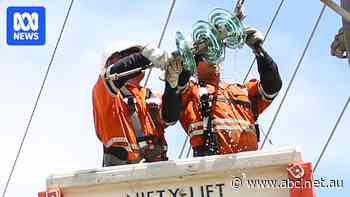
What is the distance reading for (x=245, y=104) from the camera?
4504 millimetres

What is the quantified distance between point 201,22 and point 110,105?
0.79m

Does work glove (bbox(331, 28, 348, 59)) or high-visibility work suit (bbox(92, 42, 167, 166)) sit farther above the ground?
work glove (bbox(331, 28, 348, 59))

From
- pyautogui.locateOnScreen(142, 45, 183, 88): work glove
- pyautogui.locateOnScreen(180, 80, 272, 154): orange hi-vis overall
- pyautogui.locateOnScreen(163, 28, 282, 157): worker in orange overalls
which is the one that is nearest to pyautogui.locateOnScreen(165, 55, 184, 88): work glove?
pyautogui.locateOnScreen(142, 45, 183, 88): work glove

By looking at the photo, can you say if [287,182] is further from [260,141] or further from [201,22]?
[260,141]

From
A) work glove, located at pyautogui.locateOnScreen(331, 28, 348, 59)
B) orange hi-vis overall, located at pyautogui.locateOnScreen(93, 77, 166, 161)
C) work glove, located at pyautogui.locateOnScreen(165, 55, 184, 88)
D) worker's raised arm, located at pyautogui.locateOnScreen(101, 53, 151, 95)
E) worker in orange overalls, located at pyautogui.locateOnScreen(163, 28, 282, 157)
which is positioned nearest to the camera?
work glove, located at pyautogui.locateOnScreen(165, 55, 184, 88)

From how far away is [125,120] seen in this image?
4.35 meters

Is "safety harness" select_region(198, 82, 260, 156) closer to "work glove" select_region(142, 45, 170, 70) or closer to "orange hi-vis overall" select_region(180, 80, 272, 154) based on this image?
"orange hi-vis overall" select_region(180, 80, 272, 154)

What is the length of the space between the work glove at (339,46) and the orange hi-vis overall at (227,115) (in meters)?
0.42

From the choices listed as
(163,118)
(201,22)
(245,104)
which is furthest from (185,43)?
(245,104)

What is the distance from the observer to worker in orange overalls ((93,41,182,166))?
4254mm

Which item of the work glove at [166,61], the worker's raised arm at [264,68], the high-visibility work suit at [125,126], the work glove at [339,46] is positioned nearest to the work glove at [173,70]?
the work glove at [166,61]

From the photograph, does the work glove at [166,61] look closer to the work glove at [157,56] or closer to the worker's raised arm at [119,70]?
the work glove at [157,56]

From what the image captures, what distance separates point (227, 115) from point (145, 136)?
0.42 metres

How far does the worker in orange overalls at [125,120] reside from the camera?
4254 millimetres
